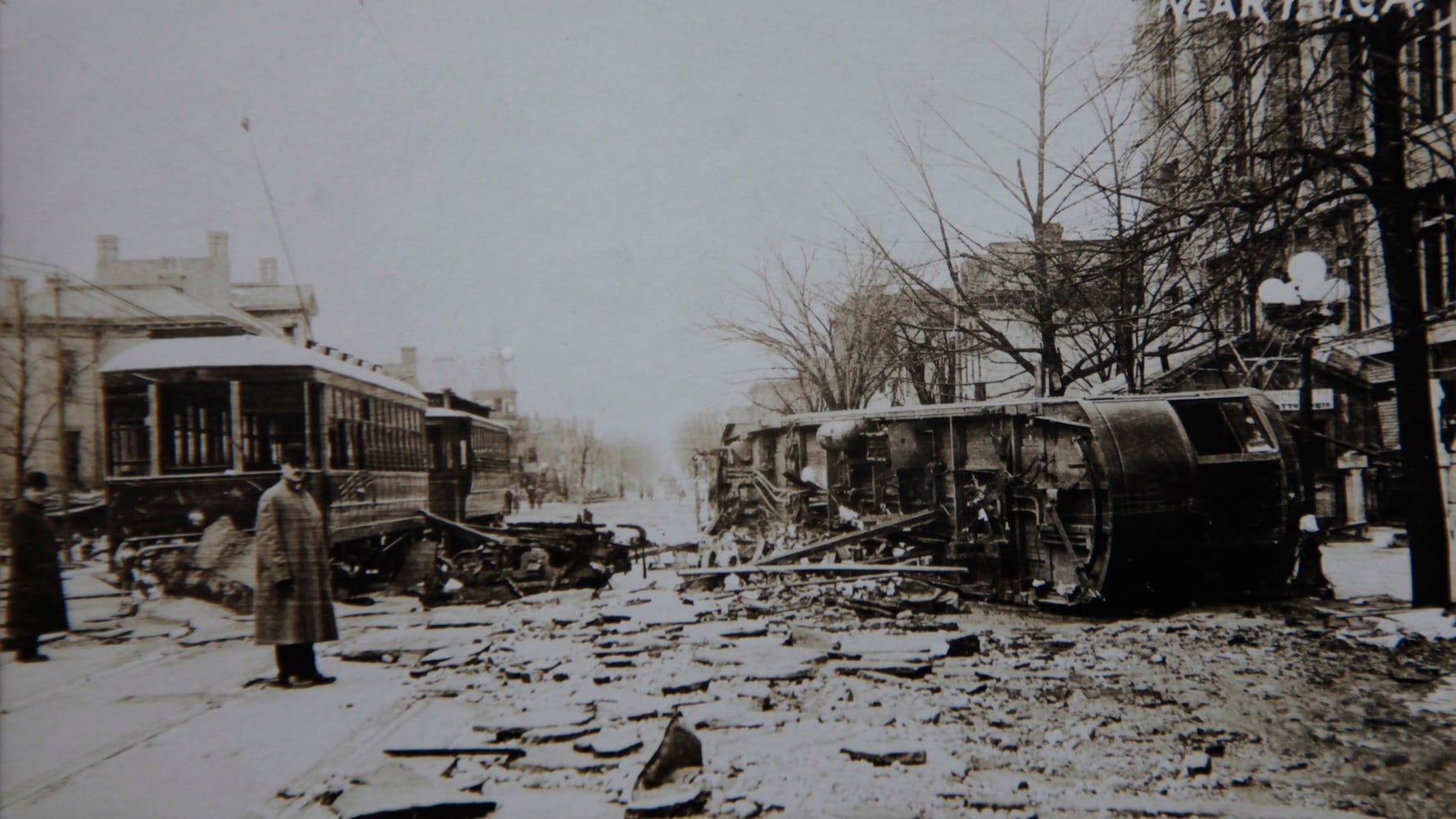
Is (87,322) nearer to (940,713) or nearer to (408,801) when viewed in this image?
(408,801)

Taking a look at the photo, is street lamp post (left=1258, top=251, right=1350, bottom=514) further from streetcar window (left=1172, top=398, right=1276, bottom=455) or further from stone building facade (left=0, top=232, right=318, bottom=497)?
stone building facade (left=0, top=232, right=318, bottom=497)

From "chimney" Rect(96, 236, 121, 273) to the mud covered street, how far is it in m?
2.72

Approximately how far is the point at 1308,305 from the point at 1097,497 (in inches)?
170

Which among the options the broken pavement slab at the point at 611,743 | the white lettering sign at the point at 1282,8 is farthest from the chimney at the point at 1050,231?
the broken pavement slab at the point at 611,743

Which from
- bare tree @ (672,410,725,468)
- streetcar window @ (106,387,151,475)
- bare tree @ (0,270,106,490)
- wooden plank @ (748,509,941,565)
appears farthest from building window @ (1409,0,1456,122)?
bare tree @ (672,410,725,468)

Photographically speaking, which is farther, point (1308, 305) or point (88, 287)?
point (1308, 305)

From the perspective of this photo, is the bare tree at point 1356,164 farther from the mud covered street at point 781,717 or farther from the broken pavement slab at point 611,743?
the broken pavement slab at point 611,743

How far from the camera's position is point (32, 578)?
7.55 meters

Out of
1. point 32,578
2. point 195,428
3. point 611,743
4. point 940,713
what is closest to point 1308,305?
point 940,713

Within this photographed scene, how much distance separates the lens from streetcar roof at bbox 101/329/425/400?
10.3m

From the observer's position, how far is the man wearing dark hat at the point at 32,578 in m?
7.44

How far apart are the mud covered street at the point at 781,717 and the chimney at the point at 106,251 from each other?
2716mm

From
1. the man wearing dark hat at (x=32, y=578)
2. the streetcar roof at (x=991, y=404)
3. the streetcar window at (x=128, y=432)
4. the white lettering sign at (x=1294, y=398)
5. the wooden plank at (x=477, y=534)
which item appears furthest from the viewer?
the white lettering sign at (x=1294, y=398)

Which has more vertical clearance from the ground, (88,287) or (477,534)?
(88,287)
